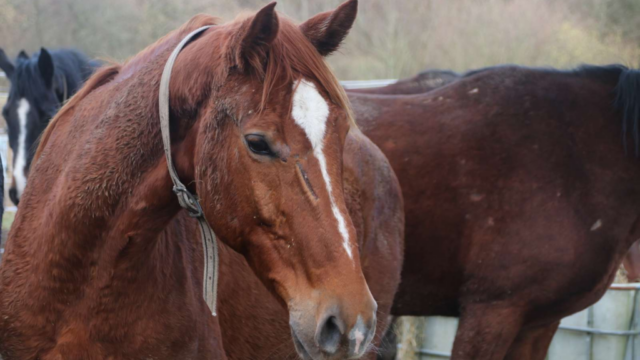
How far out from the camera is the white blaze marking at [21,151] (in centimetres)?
447

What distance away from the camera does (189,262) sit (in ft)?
7.40

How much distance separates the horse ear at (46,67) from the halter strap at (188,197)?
3284 mm

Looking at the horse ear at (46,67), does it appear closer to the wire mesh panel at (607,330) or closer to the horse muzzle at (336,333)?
the horse muzzle at (336,333)

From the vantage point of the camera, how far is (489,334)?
12.3ft

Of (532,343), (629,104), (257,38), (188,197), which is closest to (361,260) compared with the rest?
(188,197)

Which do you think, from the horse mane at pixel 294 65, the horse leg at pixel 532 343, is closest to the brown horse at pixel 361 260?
the horse mane at pixel 294 65

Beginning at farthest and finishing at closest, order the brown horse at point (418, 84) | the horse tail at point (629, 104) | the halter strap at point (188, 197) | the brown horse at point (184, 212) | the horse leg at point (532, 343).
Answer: the brown horse at point (418, 84), the horse leg at point (532, 343), the horse tail at point (629, 104), the halter strap at point (188, 197), the brown horse at point (184, 212)

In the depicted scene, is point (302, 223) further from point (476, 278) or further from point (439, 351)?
point (439, 351)

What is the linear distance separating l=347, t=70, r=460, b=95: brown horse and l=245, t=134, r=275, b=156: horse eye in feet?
11.6

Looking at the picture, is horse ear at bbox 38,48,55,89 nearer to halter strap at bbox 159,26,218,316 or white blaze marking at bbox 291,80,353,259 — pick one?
halter strap at bbox 159,26,218,316

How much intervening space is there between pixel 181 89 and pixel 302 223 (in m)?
0.58

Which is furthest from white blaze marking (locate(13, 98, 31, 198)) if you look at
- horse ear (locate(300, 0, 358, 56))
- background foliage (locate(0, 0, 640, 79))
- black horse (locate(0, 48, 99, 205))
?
background foliage (locate(0, 0, 640, 79))

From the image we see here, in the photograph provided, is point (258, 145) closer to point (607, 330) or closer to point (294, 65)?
point (294, 65)

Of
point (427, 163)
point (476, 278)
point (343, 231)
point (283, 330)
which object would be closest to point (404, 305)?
point (476, 278)
